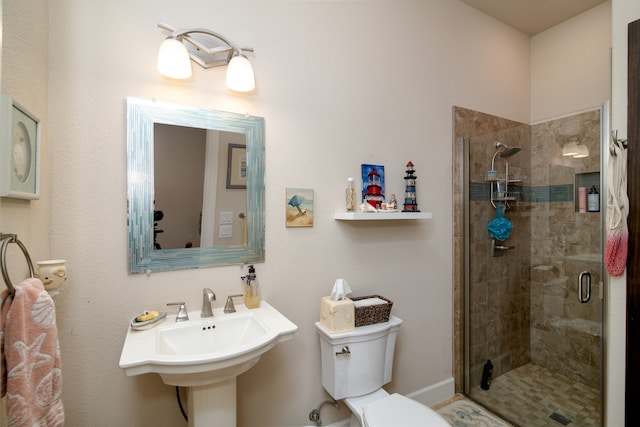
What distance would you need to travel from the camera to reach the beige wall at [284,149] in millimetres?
1210

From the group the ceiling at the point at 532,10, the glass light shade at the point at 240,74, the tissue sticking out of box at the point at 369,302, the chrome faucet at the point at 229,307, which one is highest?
the ceiling at the point at 532,10

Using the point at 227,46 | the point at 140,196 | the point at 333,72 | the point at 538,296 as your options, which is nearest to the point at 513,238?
the point at 538,296

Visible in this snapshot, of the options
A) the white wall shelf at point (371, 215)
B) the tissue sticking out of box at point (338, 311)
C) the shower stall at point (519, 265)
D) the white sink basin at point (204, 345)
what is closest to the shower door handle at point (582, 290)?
the shower stall at point (519, 265)

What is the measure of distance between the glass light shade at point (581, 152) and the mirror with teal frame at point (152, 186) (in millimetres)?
2053

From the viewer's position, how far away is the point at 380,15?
1.94 meters

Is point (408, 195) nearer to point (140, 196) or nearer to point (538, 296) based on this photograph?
point (538, 296)

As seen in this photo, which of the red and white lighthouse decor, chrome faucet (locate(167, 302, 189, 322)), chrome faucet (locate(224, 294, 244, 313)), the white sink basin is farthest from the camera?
the red and white lighthouse decor

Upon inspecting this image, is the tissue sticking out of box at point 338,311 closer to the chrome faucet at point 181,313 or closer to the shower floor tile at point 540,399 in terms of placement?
the chrome faucet at point 181,313

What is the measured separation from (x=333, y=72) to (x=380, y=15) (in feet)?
1.87

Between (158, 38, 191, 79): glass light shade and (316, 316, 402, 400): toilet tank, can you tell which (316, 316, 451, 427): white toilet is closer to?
(316, 316, 402, 400): toilet tank

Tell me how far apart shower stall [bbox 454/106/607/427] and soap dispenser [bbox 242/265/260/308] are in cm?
155

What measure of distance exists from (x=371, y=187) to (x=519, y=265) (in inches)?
57.3

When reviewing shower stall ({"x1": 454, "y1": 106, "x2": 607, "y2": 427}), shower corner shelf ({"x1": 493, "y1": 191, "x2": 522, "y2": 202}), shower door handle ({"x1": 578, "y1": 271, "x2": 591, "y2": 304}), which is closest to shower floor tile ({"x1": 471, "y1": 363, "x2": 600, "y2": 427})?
shower stall ({"x1": 454, "y1": 106, "x2": 607, "y2": 427})

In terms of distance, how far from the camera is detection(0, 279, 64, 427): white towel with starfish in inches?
28.2
